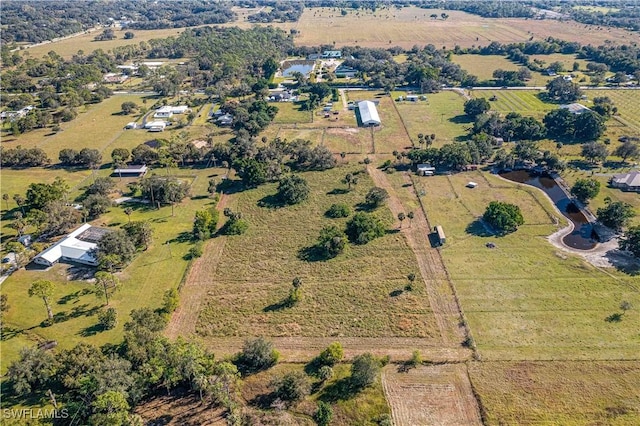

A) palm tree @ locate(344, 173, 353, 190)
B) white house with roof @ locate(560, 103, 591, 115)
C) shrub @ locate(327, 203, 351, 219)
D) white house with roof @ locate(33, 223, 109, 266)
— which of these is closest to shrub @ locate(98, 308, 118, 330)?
white house with roof @ locate(33, 223, 109, 266)

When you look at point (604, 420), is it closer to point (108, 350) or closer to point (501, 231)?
point (501, 231)

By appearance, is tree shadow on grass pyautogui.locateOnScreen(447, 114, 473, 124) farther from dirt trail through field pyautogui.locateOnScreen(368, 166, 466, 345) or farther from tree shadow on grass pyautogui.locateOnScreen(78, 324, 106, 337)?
tree shadow on grass pyautogui.locateOnScreen(78, 324, 106, 337)

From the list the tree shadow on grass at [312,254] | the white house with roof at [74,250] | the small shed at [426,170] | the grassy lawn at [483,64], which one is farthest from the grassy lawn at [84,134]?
the grassy lawn at [483,64]

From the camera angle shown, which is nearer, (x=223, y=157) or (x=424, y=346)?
(x=424, y=346)

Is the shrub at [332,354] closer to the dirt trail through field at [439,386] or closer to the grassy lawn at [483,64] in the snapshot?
the dirt trail through field at [439,386]

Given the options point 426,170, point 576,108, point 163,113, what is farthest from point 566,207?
point 163,113

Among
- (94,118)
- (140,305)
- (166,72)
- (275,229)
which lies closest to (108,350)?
(140,305)

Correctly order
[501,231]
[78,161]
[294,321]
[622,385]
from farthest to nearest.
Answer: [78,161], [501,231], [294,321], [622,385]
